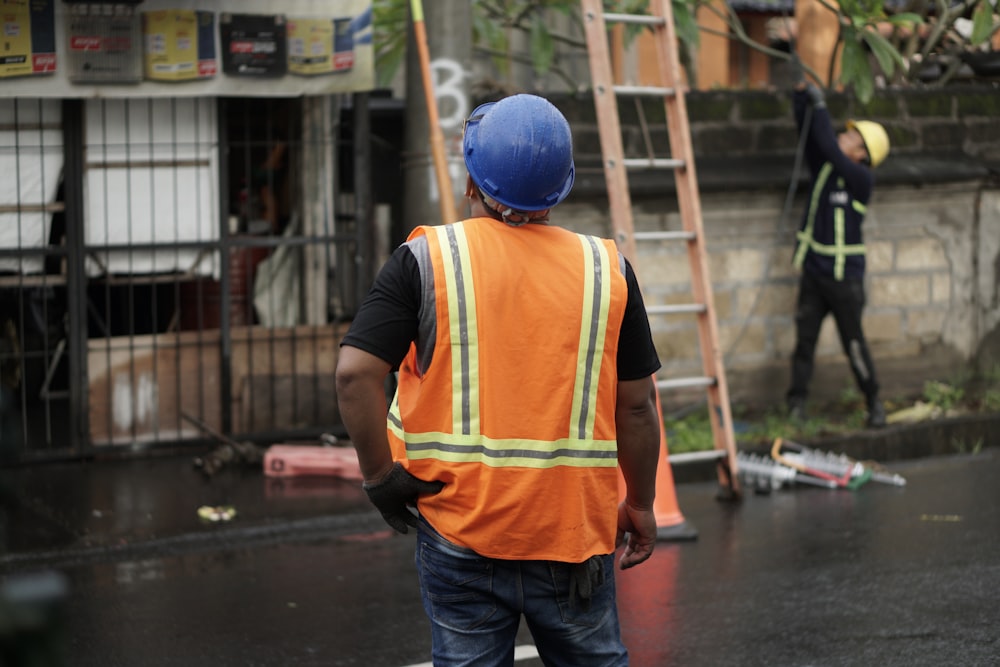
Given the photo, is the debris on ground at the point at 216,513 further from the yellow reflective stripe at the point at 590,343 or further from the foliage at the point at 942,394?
the foliage at the point at 942,394

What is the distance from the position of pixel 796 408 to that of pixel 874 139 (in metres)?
1.85

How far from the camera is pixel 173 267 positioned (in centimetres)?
834

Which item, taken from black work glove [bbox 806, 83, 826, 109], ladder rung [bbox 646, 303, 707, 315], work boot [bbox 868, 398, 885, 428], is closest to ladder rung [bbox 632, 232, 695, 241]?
ladder rung [bbox 646, 303, 707, 315]

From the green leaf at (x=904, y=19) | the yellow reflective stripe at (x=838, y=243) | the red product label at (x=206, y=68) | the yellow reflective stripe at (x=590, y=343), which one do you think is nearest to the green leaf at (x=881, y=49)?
the green leaf at (x=904, y=19)

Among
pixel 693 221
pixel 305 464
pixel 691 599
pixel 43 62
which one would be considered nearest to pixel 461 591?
pixel 691 599

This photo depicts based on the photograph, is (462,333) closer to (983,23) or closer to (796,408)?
(796,408)

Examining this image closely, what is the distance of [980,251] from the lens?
10.0m

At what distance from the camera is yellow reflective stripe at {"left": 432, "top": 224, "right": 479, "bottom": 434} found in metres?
2.64

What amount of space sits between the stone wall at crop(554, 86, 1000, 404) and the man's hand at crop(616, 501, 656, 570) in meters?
5.74

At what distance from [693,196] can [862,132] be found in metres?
2.24

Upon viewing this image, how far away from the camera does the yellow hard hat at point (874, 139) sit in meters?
8.93

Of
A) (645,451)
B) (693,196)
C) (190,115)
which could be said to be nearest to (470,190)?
(645,451)

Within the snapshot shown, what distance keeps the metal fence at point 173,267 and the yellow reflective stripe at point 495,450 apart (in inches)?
228

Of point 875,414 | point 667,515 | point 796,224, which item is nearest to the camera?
point 667,515
